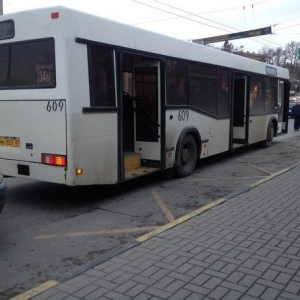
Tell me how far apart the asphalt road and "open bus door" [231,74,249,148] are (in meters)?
2.40

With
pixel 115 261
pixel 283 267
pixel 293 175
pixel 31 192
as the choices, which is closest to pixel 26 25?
pixel 31 192

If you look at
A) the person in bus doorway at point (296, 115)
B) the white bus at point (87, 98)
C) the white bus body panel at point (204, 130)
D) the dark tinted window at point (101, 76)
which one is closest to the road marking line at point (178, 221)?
the white bus at point (87, 98)

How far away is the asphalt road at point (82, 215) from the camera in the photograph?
430 cm

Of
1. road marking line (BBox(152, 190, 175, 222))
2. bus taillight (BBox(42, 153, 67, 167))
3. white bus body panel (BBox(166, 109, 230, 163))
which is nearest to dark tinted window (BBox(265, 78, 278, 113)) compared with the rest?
white bus body panel (BBox(166, 109, 230, 163))

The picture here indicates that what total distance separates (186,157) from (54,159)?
12.4ft

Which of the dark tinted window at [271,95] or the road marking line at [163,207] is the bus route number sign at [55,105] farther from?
the dark tinted window at [271,95]

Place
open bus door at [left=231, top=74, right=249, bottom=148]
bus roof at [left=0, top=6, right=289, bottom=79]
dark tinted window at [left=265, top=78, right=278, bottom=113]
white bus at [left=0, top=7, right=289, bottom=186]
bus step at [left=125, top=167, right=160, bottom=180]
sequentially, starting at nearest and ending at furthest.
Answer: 1. bus roof at [left=0, top=6, right=289, bottom=79]
2. white bus at [left=0, top=7, right=289, bottom=186]
3. bus step at [left=125, top=167, right=160, bottom=180]
4. open bus door at [left=231, top=74, right=249, bottom=148]
5. dark tinted window at [left=265, top=78, right=278, bottom=113]

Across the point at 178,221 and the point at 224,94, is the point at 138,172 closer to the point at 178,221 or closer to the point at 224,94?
the point at 178,221

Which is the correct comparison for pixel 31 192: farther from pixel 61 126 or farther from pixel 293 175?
pixel 293 175

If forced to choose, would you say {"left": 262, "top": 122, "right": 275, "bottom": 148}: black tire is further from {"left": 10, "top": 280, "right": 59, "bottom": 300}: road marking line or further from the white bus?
{"left": 10, "top": 280, "right": 59, "bottom": 300}: road marking line

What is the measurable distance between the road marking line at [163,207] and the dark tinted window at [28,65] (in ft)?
8.40

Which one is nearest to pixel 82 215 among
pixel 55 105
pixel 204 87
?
pixel 55 105

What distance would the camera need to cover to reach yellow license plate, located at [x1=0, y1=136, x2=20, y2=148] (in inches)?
253

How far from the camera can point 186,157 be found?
29.6 ft
